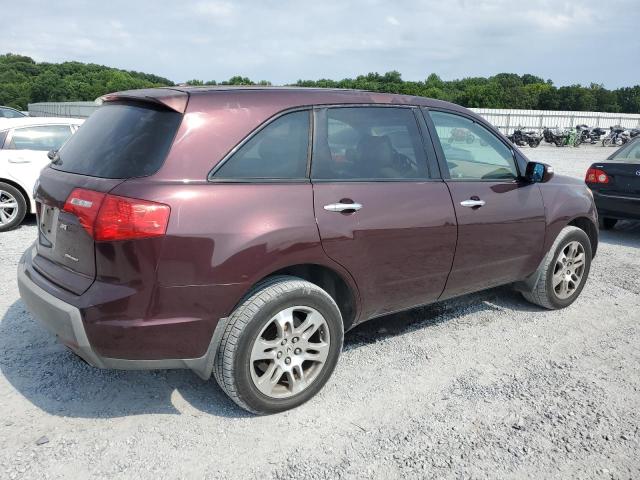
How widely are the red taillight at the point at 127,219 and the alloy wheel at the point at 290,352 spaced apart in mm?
795

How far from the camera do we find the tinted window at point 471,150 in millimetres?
3869

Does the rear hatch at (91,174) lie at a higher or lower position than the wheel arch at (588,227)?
Result: higher

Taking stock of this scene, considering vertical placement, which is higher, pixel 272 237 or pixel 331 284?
pixel 272 237

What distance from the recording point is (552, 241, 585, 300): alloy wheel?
15.5 feet

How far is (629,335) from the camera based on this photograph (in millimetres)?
4281

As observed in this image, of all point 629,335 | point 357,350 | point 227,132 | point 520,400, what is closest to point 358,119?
point 227,132

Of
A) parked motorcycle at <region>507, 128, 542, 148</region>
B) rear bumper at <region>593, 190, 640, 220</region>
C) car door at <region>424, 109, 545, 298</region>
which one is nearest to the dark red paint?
car door at <region>424, 109, 545, 298</region>

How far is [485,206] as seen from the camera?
3930 millimetres

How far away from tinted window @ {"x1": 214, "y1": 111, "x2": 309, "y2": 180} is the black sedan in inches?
236

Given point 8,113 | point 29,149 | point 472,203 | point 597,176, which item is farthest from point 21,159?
point 8,113

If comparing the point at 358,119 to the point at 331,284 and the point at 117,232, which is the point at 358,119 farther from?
the point at 117,232

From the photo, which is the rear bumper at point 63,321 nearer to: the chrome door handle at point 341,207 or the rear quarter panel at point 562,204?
the chrome door handle at point 341,207

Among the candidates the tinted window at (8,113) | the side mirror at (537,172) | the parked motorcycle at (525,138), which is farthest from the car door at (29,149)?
the parked motorcycle at (525,138)

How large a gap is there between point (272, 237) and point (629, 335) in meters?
3.13
